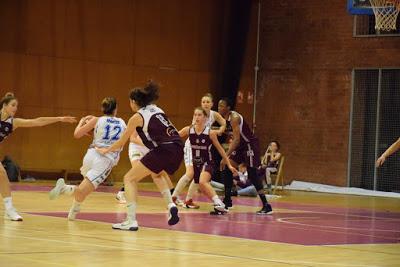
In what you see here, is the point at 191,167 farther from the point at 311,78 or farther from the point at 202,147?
the point at 311,78

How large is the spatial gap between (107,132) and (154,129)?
1.58m

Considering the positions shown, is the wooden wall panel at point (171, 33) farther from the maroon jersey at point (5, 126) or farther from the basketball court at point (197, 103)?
the maroon jersey at point (5, 126)

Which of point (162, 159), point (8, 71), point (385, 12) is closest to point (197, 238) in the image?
point (162, 159)

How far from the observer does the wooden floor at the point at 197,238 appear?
7949mm

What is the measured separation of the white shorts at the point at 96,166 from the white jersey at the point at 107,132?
0.12 meters

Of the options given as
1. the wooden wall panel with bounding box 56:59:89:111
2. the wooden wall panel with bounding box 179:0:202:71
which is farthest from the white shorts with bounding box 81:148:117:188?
the wooden wall panel with bounding box 179:0:202:71

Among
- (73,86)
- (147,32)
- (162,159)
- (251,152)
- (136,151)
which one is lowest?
(136,151)

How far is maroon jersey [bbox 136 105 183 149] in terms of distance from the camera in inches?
414

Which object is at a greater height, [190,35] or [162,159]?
[190,35]

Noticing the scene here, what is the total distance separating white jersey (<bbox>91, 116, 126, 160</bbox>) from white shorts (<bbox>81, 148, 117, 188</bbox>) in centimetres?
12

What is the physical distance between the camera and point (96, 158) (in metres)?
11.8

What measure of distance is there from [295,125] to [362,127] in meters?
2.30

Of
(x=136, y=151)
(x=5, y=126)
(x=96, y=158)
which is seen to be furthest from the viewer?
(x=136, y=151)

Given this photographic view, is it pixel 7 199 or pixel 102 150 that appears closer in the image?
pixel 7 199
